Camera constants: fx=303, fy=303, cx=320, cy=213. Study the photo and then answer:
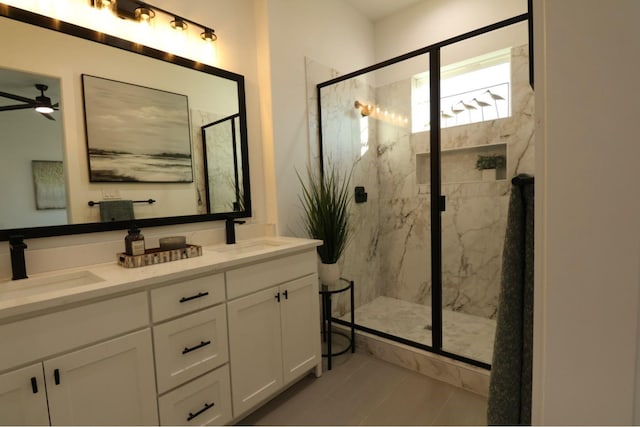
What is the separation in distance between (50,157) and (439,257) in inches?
86.5

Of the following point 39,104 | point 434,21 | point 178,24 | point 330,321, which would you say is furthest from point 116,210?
point 434,21

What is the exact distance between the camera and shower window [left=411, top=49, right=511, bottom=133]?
2494mm

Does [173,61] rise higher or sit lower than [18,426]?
higher

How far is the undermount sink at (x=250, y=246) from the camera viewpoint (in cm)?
187

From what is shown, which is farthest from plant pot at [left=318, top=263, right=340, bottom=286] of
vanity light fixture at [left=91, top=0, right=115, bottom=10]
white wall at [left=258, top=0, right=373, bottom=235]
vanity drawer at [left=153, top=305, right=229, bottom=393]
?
vanity light fixture at [left=91, top=0, right=115, bottom=10]

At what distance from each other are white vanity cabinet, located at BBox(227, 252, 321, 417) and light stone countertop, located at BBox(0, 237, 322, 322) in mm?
91

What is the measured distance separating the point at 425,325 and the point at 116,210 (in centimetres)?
233

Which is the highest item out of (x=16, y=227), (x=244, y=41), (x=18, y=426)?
(x=244, y=41)

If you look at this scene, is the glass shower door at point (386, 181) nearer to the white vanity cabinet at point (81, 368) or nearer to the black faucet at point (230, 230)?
the black faucet at point (230, 230)

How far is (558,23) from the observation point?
0.40 metres

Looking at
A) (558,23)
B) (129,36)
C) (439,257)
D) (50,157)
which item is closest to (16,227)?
(50,157)

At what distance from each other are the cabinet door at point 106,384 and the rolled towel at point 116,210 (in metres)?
0.68

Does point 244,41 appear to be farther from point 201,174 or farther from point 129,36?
point 201,174

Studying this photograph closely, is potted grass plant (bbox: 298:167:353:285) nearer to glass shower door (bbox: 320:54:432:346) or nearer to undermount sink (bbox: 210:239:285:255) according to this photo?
undermount sink (bbox: 210:239:285:255)
